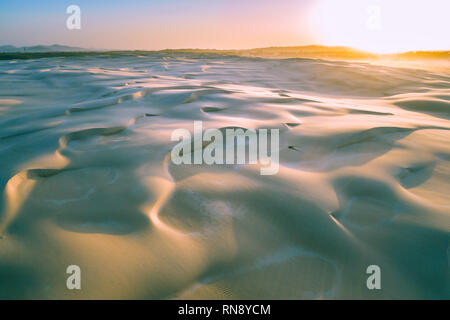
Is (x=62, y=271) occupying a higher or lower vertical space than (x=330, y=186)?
lower

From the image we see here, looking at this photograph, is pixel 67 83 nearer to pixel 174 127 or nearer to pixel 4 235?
pixel 174 127

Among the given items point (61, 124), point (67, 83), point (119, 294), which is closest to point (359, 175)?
point (119, 294)

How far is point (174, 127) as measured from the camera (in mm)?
1575

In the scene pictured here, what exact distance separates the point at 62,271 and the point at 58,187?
415mm

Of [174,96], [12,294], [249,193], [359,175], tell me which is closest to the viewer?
[12,294]

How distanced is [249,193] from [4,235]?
70 centimetres

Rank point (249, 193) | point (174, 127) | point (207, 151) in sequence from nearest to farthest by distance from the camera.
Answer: point (249, 193) → point (207, 151) → point (174, 127)

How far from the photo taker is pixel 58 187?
912 millimetres

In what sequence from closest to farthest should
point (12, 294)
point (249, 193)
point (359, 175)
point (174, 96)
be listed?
1. point (12, 294)
2. point (249, 193)
3. point (359, 175)
4. point (174, 96)

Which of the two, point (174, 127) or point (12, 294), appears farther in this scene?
point (174, 127)

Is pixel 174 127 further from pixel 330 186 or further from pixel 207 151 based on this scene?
pixel 330 186

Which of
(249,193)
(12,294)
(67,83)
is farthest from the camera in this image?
(67,83)
